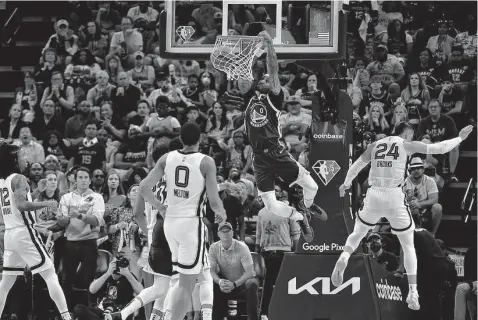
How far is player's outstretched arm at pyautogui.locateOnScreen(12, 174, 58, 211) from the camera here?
12422mm

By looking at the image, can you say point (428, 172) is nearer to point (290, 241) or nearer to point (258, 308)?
point (290, 241)

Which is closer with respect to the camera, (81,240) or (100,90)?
(81,240)

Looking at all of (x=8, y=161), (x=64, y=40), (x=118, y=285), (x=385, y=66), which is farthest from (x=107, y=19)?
(x=8, y=161)

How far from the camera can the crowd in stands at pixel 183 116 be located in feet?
49.4

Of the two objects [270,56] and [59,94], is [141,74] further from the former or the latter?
[270,56]

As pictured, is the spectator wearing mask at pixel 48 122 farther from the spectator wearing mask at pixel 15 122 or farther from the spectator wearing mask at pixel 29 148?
the spectator wearing mask at pixel 29 148

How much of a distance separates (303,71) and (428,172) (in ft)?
11.8

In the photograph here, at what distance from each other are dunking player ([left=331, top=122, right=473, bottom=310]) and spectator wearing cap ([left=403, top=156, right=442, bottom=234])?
270 centimetres

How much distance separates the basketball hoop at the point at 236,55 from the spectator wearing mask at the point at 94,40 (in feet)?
27.8

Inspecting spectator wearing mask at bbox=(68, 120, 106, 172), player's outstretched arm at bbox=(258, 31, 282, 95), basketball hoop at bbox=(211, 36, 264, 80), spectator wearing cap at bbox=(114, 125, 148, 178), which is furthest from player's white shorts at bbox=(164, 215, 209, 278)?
spectator wearing cap at bbox=(114, 125, 148, 178)

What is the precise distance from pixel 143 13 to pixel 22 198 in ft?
30.1

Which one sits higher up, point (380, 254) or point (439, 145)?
point (439, 145)

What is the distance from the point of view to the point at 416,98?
1809 cm

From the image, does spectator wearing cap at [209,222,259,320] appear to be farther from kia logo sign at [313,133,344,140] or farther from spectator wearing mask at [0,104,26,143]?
spectator wearing mask at [0,104,26,143]
